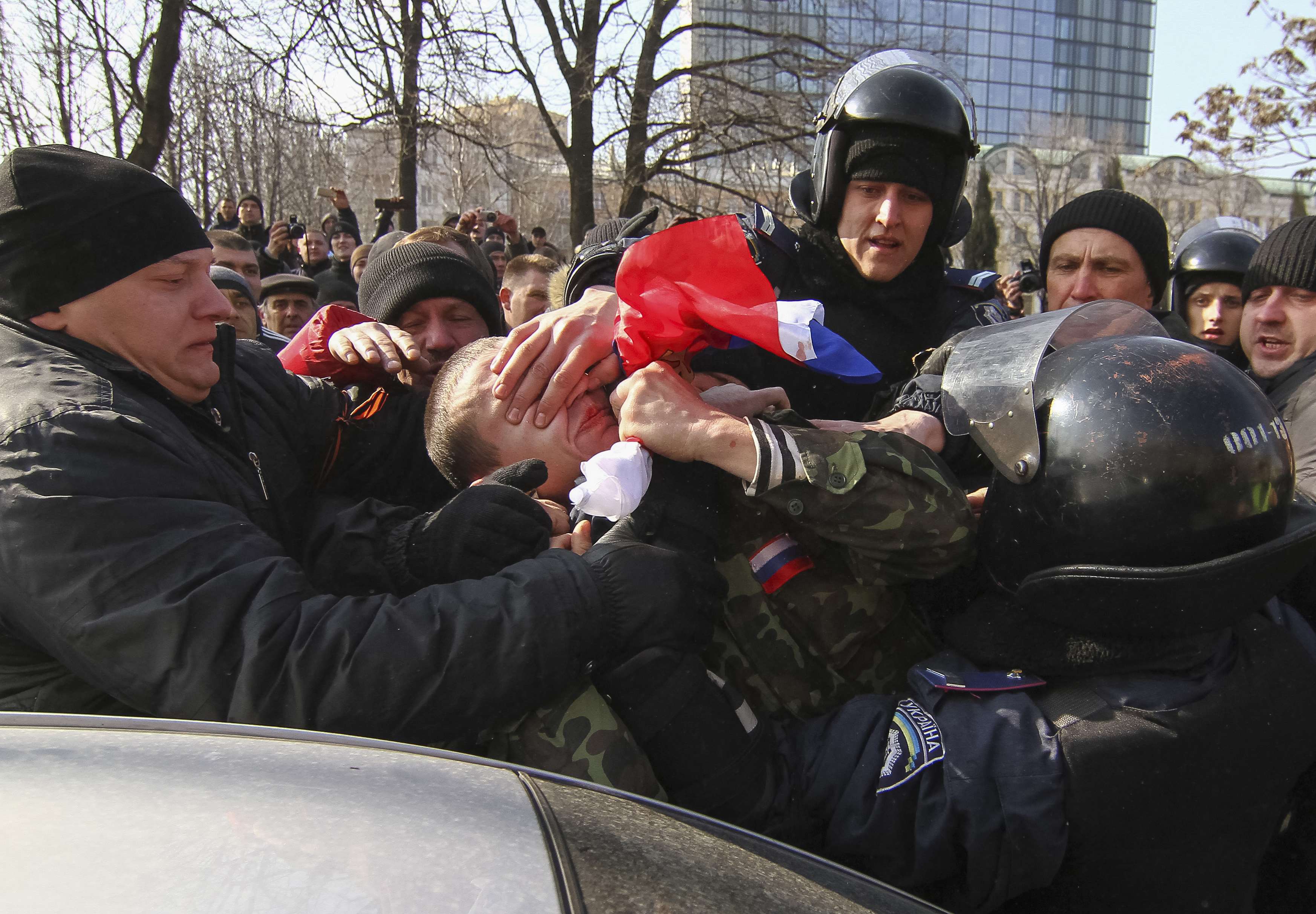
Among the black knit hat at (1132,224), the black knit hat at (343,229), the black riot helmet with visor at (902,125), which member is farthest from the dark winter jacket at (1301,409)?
the black knit hat at (343,229)

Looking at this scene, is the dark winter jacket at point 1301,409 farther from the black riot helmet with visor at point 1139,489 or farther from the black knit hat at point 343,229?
the black knit hat at point 343,229

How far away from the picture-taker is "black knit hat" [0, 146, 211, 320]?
5.70 ft

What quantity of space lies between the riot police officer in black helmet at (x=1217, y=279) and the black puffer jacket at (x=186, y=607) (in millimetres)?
4111

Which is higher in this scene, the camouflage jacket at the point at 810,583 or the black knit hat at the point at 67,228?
the black knit hat at the point at 67,228

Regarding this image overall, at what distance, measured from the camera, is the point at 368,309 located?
3.45 meters

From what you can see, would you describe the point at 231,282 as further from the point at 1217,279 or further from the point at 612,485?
the point at 1217,279

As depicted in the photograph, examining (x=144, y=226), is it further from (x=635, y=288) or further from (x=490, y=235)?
(x=490, y=235)

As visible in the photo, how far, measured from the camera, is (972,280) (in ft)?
9.72

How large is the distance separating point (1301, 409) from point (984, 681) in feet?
5.90

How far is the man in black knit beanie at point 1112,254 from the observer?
10.7 ft

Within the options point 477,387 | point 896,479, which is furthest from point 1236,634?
point 477,387

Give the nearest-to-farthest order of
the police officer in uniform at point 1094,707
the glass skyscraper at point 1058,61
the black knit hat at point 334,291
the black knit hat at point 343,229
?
the police officer in uniform at point 1094,707 → the black knit hat at point 334,291 → the black knit hat at point 343,229 → the glass skyscraper at point 1058,61

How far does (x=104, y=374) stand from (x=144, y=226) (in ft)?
1.15

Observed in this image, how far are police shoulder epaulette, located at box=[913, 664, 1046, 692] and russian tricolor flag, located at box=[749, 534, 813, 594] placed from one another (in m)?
0.32
